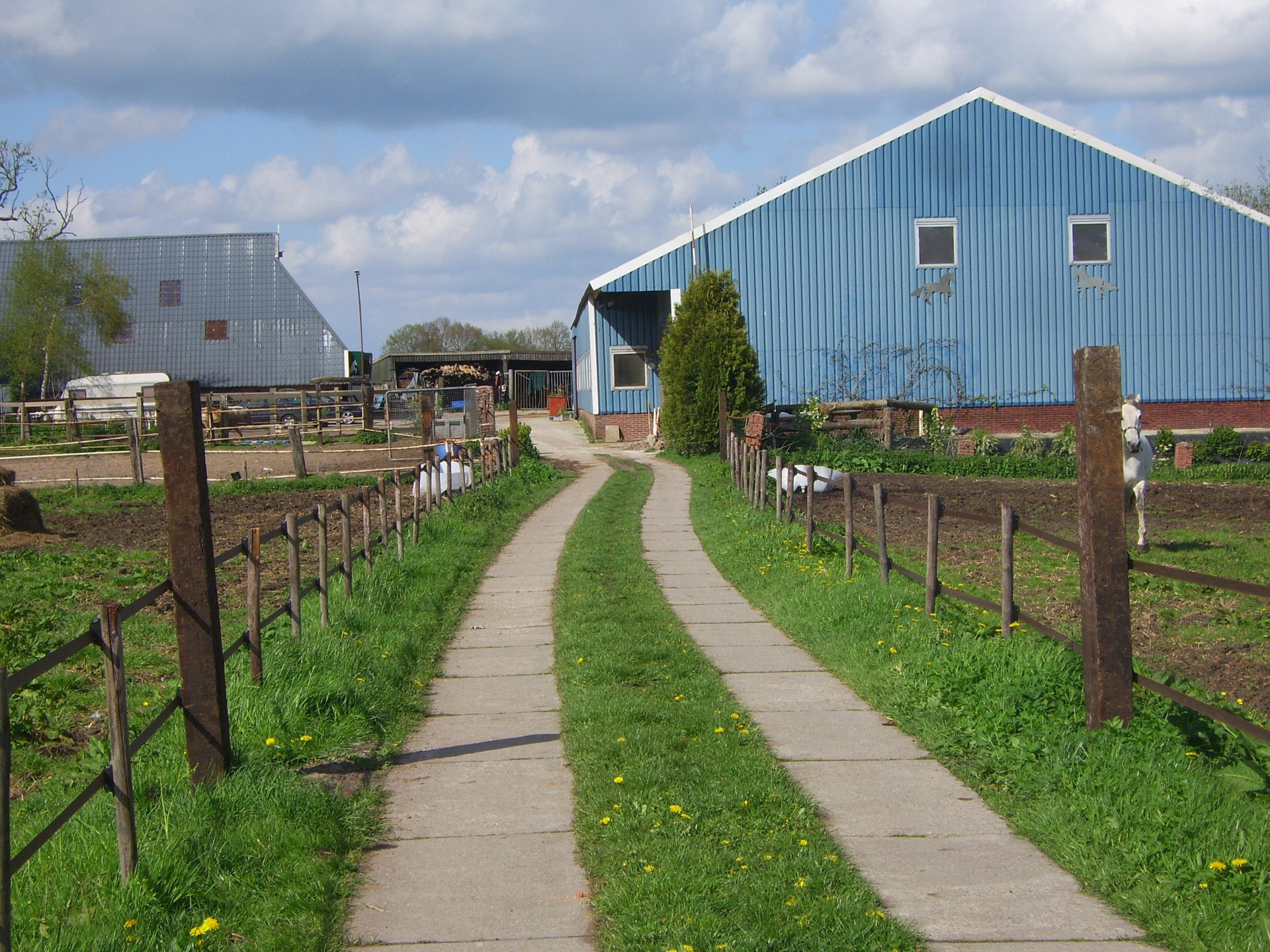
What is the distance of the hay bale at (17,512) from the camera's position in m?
16.0

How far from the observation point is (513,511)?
1802 cm

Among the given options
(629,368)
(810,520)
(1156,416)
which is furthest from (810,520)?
(1156,416)

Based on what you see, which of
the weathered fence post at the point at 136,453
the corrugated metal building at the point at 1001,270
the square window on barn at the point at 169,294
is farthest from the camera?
the square window on barn at the point at 169,294

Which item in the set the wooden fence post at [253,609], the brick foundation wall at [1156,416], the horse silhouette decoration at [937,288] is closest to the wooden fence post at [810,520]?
the wooden fence post at [253,609]

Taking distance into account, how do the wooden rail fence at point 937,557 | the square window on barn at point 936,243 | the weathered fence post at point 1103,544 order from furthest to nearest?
the square window on barn at point 936,243
the weathered fence post at point 1103,544
the wooden rail fence at point 937,557

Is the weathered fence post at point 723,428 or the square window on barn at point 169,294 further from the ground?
the square window on barn at point 169,294

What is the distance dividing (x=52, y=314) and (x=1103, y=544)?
5230cm

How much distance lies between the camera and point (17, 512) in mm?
16281

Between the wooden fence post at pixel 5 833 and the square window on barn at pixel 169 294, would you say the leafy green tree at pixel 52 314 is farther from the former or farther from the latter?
the wooden fence post at pixel 5 833

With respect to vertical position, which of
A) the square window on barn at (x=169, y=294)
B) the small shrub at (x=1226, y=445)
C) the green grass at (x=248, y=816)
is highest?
the square window on barn at (x=169, y=294)

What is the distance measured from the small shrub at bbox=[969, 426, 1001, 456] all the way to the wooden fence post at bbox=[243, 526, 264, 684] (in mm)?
21006

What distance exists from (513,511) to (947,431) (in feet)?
41.5

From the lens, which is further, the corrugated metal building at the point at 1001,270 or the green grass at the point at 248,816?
the corrugated metal building at the point at 1001,270

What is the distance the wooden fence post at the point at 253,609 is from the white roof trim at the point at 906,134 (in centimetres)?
2306
